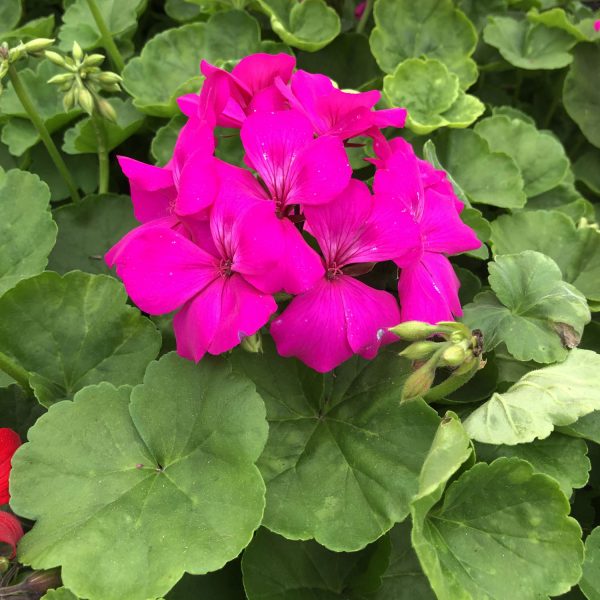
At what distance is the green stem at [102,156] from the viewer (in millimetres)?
1354

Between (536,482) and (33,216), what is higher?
(33,216)

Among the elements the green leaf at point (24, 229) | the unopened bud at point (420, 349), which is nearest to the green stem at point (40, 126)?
the green leaf at point (24, 229)

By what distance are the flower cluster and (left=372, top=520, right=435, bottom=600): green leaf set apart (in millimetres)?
330

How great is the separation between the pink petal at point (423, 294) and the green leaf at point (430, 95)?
56 cm

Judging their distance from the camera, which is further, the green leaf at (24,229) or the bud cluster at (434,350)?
the green leaf at (24,229)

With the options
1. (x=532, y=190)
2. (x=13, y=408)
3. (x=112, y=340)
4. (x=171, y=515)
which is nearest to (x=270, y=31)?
(x=532, y=190)

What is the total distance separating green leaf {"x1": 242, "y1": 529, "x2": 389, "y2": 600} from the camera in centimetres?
100

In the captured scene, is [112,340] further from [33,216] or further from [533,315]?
[533,315]

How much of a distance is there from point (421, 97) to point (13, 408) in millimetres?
963

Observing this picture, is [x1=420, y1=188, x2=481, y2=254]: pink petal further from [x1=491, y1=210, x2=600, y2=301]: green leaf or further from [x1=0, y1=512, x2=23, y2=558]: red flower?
[x1=0, y1=512, x2=23, y2=558]: red flower

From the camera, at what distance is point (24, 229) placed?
3.79ft

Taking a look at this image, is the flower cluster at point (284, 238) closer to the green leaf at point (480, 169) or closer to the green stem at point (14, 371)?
the green stem at point (14, 371)

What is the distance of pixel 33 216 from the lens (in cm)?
116

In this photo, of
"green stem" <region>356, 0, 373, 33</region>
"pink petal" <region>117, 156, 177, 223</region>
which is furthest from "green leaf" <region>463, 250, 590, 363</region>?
"green stem" <region>356, 0, 373, 33</region>
